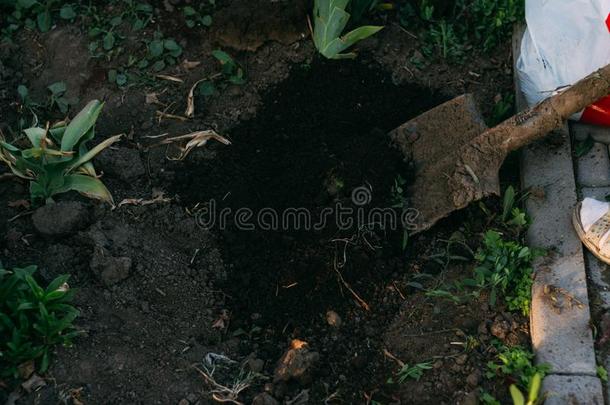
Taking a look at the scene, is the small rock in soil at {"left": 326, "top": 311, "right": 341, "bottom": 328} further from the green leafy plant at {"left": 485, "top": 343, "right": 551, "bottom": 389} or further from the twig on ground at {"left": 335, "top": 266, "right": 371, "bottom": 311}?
the green leafy plant at {"left": 485, "top": 343, "right": 551, "bottom": 389}

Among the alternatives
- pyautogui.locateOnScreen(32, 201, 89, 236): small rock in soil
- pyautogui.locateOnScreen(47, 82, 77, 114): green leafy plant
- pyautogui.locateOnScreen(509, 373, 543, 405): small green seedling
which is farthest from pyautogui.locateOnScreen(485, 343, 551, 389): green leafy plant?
pyautogui.locateOnScreen(47, 82, 77, 114): green leafy plant

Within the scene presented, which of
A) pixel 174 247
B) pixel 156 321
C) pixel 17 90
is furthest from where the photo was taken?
pixel 17 90

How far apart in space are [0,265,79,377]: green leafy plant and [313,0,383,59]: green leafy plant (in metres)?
1.63

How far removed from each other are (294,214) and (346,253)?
0.92 ft

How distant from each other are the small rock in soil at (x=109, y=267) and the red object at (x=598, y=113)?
2015mm

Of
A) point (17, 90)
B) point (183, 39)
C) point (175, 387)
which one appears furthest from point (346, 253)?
point (17, 90)

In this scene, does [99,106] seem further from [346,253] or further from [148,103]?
[346,253]

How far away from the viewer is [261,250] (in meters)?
3.47

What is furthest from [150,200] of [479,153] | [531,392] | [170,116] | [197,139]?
[531,392]

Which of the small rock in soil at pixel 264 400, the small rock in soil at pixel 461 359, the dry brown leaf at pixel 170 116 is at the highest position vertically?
the dry brown leaf at pixel 170 116

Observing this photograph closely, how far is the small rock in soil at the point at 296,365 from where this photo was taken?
308 centimetres

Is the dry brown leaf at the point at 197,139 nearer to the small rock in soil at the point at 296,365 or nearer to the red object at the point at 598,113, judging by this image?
the small rock in soil at the point at 296,365

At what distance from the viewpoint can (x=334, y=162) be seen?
3584mm

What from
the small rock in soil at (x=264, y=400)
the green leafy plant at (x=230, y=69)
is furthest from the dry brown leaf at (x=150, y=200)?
the small rock in soil at (x=264, y=400)
